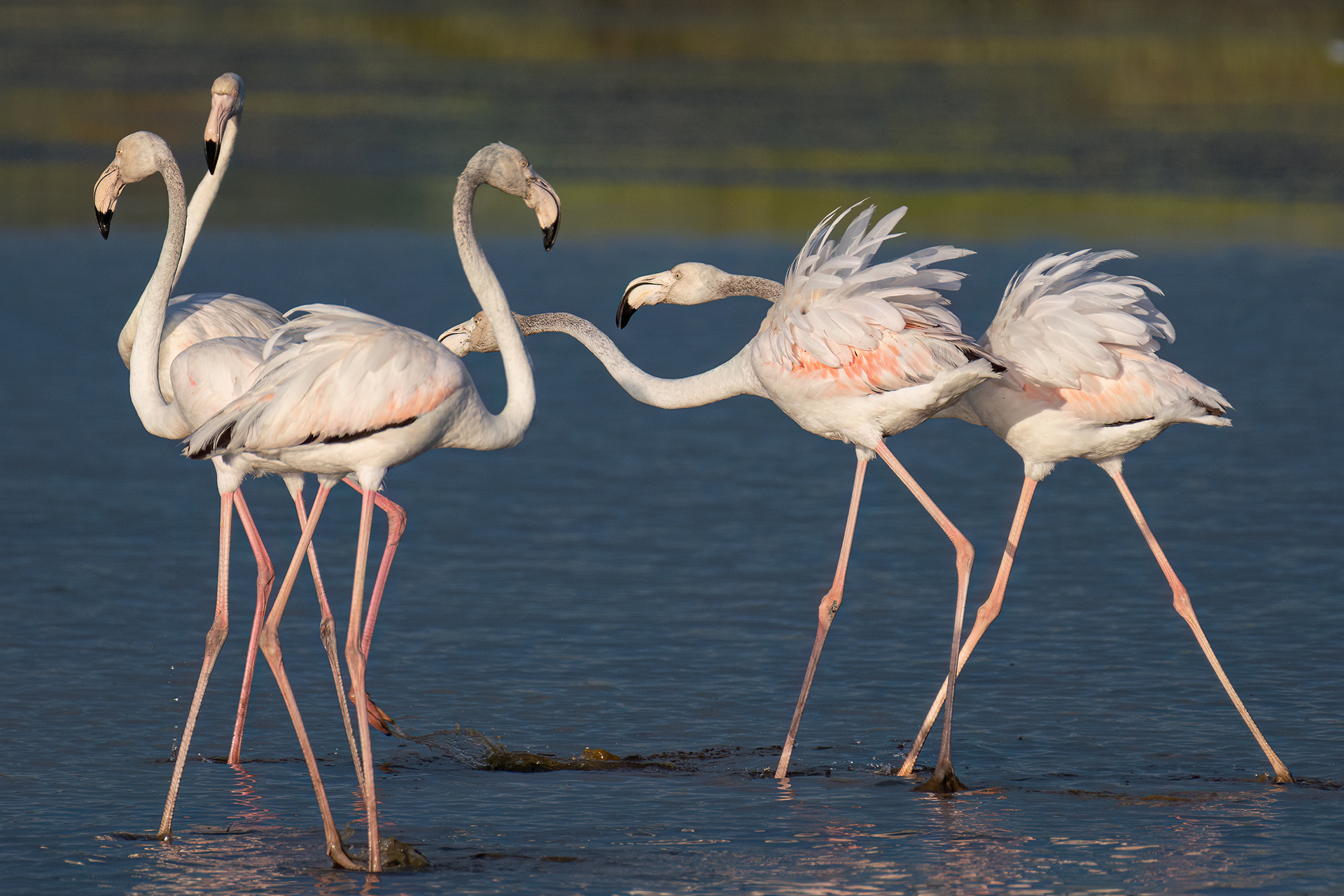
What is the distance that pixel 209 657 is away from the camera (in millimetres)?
5750

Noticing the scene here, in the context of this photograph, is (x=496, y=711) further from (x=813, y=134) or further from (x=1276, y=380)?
(x=813, y=134)

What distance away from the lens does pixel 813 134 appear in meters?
26.4

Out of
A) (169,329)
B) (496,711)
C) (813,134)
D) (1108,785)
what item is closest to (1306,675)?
(1108,785)

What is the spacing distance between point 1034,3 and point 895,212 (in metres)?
44.2

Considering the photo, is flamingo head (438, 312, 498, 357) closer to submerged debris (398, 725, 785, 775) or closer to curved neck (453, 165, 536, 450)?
curved neck (453, 165, 536, 450)

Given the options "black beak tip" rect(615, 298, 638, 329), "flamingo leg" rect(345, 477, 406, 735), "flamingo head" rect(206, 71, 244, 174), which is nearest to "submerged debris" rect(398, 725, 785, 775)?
"flamingo leg" rect(345, 477, 406, 735)

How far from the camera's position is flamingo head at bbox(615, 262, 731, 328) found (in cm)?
682

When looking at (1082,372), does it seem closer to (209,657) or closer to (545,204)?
(545,204)

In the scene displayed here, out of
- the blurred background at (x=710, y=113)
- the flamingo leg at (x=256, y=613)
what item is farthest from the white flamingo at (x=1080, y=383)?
the blurred background at (x=710, y=113)

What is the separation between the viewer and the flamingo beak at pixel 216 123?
6.54 m

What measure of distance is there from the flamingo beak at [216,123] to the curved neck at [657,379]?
1266 millimetres

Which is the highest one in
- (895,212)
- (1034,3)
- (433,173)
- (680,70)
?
(1034,3)

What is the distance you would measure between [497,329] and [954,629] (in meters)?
1.90

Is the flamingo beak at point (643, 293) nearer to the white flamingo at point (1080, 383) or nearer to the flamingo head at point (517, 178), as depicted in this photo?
the flamingo head at point (517, 178)
